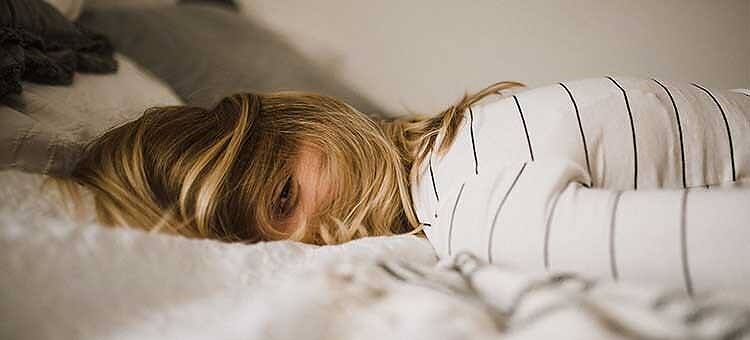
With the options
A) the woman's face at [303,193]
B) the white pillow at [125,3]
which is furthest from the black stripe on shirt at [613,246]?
the white pillow at [125,3]

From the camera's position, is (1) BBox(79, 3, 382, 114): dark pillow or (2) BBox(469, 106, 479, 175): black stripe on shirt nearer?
(2) BBox(469, 106, 479, 175): black stripe on shirt

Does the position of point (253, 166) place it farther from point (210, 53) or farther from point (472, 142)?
point (210, 53)

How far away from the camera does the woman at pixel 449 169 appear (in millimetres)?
432

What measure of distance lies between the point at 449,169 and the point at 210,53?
564 mm

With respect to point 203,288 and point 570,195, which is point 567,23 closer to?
point 570,195

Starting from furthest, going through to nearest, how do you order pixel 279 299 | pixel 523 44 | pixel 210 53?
pixel 210 53 → pixel 523 44 → pixel 279 299

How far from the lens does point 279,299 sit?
34cm

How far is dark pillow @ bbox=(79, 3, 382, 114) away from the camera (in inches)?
36.2

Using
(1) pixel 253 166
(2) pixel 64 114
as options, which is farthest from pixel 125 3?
(1) pixel 253 166

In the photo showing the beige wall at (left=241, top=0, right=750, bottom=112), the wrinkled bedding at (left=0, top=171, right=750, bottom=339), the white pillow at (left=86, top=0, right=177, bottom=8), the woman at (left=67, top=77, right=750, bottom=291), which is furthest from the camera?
the white pillow at (left=86, top=0, right=177, bottom=8)

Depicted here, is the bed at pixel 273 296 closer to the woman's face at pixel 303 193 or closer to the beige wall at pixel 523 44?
the woman's face at pixel 303 193

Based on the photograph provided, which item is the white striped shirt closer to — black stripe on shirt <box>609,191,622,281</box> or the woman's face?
black stripe on shirt <box>609,191,622,281</box>

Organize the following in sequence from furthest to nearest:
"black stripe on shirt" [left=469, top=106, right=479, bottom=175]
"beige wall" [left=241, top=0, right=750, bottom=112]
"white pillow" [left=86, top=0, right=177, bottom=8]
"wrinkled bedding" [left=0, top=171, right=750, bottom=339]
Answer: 1. "white pillow" [left=86, top=0, right=177, bottom=8]
2. "beige wall" [left=241, top=0, right=750, bottom=112]
3. "black stripe on shirt" [left=469, top=106, right=479, bottom=175]
4. "wrinkled bedding" [left=0, top=171, right=750, bottom=339]

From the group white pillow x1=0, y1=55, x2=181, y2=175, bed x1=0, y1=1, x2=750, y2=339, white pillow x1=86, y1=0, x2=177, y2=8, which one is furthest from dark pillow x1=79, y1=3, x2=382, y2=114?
bed x1=0, y1=1, x2=750, y2=339
